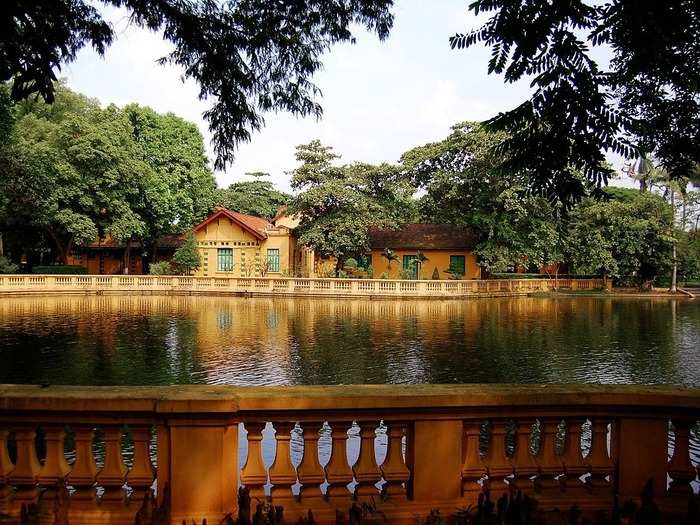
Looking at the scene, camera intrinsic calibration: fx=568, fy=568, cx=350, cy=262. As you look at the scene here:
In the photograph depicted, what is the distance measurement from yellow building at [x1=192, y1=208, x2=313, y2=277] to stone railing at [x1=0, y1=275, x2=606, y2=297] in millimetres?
7334

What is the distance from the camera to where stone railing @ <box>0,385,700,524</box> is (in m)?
2.89

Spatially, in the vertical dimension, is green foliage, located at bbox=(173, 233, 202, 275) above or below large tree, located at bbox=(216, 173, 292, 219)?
below

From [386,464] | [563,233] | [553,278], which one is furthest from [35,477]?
[553,278]

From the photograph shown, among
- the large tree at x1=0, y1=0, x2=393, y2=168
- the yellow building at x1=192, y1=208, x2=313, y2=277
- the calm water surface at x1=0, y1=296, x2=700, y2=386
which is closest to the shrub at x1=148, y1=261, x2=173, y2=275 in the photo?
the yellow building at x1=192, y1=208, x2=313, y2=277

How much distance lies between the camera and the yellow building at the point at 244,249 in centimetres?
4272

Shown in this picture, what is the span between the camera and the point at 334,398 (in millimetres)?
3010

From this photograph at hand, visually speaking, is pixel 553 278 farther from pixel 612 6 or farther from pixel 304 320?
pixel 612 6

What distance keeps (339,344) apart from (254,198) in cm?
4447

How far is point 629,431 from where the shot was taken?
3170 millimetres

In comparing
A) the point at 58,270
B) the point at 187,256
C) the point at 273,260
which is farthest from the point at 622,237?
the point at 58,270

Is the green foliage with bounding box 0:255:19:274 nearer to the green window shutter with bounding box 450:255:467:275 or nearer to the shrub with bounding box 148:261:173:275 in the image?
the shrub with bounding box 148:261:173:275

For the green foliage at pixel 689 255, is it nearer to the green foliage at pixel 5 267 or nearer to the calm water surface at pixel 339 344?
the calm water surface at pixel 339 344

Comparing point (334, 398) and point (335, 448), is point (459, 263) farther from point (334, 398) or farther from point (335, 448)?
point (334, 398)

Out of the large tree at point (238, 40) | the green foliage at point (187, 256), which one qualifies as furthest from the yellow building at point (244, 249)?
the large tree at point (238, 40)
